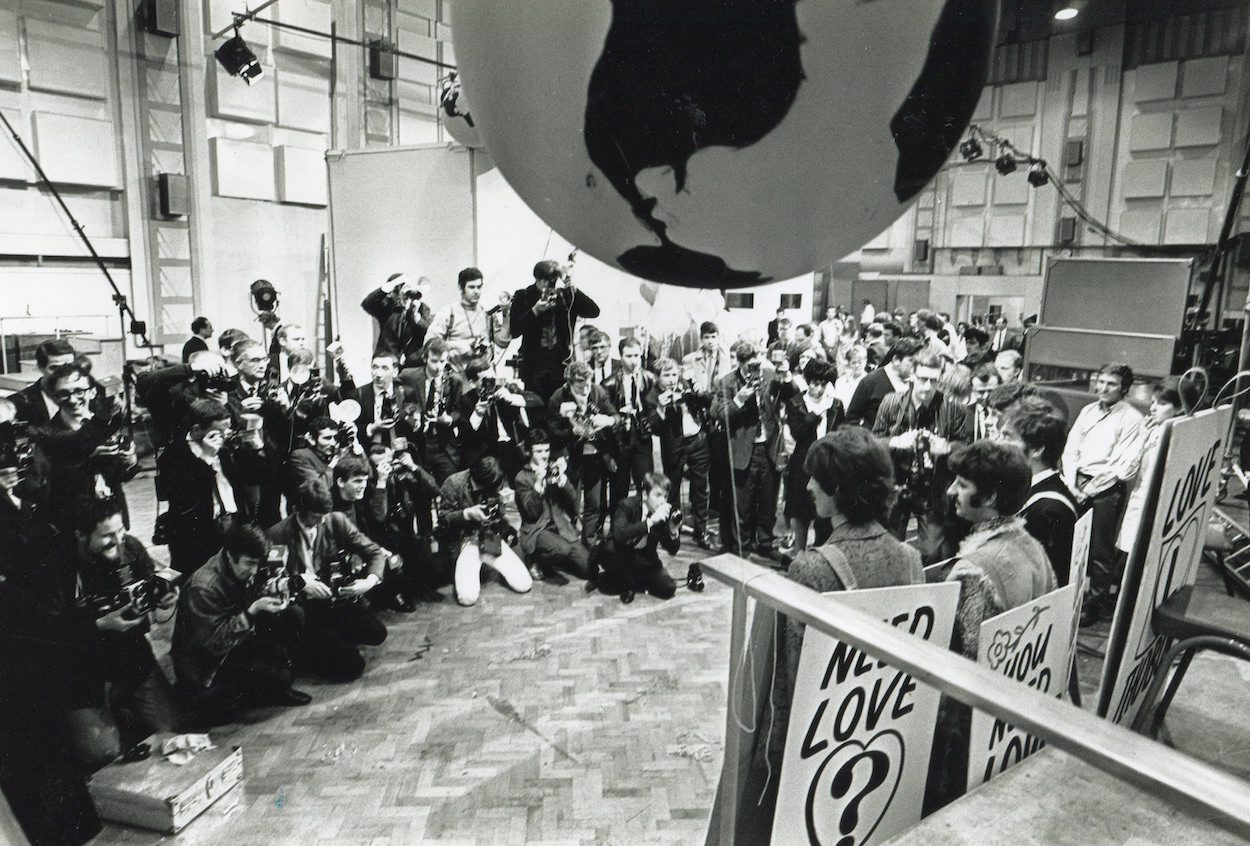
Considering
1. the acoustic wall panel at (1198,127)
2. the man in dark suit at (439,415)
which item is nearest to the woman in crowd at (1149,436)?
the man in dark suit at (439,415)

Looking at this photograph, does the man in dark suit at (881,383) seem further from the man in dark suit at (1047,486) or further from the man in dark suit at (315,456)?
the man in dark suit at (315,456)

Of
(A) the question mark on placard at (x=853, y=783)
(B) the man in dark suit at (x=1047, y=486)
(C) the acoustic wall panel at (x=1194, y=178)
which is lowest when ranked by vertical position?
(A) the question mark on placard at (x=853, y=783)

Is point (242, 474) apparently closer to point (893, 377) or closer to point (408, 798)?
point (408, 798)

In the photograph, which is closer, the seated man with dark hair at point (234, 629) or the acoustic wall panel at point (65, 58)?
the seated man with dark hair at point (234, 629)

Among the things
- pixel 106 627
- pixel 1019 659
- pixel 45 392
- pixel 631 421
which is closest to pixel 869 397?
pixel 631 421

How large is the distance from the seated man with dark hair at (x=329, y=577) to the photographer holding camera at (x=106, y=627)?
2.53 feet

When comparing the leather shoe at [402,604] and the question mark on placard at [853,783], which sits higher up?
the question mark on placard at [853,783]

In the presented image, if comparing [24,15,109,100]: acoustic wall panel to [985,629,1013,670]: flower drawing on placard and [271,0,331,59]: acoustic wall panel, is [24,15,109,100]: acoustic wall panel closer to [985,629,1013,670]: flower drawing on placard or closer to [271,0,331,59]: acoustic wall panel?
[271,0,331,59]: acoustic wall panel

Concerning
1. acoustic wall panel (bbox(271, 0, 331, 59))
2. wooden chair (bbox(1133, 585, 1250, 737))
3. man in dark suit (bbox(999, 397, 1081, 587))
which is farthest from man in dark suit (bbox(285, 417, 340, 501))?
acoustic wall panel (bbox(271, 0, 331, 59))

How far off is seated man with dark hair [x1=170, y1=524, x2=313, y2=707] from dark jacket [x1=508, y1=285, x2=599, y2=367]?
2611mm

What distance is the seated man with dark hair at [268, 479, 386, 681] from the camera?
158 inches

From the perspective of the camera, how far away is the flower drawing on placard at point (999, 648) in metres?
1.97

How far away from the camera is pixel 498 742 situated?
340 cm

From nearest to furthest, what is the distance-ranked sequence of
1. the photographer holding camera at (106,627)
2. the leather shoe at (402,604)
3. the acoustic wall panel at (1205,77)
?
the photographer holding camera at (106,627), the leather shoe at (402,604), the acoustic wall panel at (1205,77)
